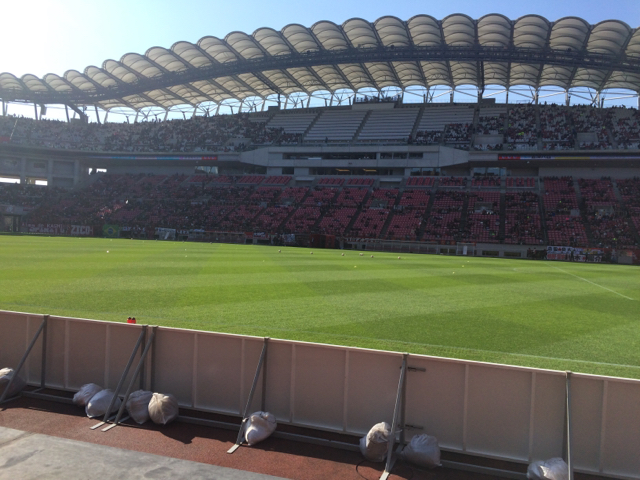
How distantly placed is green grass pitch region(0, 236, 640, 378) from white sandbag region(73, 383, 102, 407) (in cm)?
278

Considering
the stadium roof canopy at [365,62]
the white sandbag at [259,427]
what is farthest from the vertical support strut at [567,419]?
the stadium roof canopy at [365,62]

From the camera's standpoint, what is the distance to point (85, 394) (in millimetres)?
6586

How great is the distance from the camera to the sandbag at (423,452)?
17.3 ft

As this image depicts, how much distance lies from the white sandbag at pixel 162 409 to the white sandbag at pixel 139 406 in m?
0.09

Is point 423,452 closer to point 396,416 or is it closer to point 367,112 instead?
point 396,416

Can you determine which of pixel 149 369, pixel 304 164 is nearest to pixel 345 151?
pixel 304 164

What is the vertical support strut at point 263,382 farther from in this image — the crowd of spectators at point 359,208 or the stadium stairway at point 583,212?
the stadium stairway at point 583,212

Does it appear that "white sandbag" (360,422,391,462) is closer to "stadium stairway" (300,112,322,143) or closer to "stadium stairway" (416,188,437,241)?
"stadium stairway" (416,188,437,241)

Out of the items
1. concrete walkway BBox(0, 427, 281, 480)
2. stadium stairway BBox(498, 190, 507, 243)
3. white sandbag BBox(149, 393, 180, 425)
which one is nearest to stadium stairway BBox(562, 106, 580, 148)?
stadium stairway BBox(498, 190, 507, 243)

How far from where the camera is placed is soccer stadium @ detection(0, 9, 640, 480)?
5.44 metres

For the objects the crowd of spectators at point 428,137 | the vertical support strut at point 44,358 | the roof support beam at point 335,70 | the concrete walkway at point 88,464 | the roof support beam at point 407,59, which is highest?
the roof support beam at point 335,70

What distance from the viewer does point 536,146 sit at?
5434 centimetres

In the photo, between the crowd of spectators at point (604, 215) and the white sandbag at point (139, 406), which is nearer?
the white sandbag at point (139, 406)

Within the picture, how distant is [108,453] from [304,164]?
199 feet
